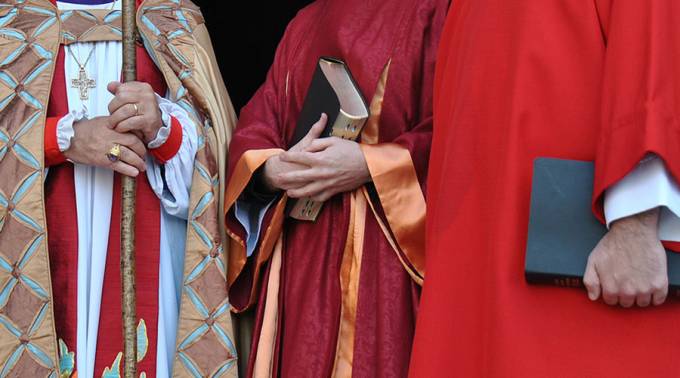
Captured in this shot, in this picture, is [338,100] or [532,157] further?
[338,100]

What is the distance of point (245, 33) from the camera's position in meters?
4.70

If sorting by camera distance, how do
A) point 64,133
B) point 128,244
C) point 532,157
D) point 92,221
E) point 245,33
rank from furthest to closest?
point 245,33 < point 92,221 < point 64,133 < point 128,244 < point 532,157

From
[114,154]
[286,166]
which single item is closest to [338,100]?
[286,166]

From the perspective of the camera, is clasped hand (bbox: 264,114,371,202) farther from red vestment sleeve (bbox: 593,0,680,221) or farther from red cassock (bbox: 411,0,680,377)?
red vestment sleeve (bbox: 593,0,680,221)

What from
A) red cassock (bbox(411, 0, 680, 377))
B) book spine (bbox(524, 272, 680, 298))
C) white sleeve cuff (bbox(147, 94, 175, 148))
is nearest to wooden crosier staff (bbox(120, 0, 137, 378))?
white sleeve cuff (bbox(147, 94, 175, 148))

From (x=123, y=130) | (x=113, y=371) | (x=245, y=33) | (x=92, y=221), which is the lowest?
(x=113, y=371)

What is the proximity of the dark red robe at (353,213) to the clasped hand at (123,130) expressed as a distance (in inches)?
10.6

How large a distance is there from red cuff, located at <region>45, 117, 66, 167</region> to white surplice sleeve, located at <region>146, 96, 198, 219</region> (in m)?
0.24

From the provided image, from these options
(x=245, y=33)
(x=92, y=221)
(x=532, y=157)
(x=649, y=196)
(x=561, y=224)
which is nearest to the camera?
(x=649, y=196)

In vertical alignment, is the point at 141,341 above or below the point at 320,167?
below

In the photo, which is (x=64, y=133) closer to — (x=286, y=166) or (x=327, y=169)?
(x=286, y=166)

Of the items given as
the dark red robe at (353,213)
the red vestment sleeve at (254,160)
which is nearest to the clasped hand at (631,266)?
the dark red robe at (353,213)

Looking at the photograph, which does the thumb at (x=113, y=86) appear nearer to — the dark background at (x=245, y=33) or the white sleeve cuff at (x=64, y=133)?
the white sleeve cuff at (x=64, y=133)

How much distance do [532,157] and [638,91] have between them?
0.26 meters
